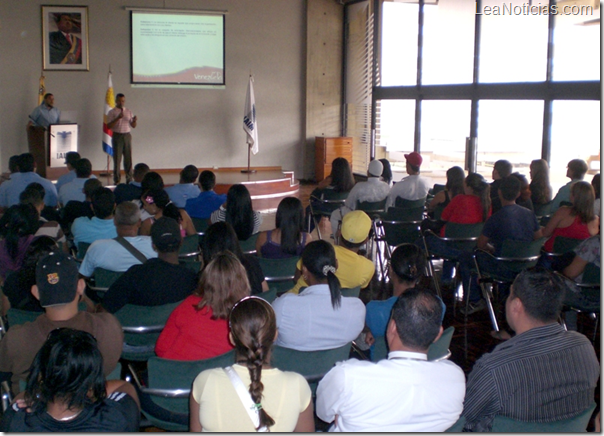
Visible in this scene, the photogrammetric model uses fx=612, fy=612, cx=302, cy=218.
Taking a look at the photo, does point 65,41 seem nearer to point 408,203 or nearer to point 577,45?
point 408,203

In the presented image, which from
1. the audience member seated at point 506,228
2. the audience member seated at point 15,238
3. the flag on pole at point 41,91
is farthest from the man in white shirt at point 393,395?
the flag on pole at point 41,91

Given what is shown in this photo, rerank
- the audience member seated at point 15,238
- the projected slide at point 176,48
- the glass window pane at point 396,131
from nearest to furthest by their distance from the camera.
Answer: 1. the audience member seated at point 15,238
2. the glass window pane at point 396,131
3. the projected slide at point 176,48

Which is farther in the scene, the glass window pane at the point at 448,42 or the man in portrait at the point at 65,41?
the man in portrait at the point at 65,41

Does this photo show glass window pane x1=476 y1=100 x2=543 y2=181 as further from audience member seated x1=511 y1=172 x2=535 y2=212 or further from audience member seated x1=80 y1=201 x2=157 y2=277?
audience member seated x1=80 y1=201 x2=157 y2=277

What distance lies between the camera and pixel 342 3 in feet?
43.0

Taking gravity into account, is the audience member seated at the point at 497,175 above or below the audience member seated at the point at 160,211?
above

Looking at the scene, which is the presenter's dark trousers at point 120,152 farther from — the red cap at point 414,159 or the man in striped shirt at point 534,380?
the man in striped shirt at point 534,380

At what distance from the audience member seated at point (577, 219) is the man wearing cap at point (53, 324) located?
340 centimetres

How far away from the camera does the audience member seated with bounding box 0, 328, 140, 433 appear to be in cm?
175

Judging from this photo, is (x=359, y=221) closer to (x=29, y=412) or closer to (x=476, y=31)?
(x=29, y=412)

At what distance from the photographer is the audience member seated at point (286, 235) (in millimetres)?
4293

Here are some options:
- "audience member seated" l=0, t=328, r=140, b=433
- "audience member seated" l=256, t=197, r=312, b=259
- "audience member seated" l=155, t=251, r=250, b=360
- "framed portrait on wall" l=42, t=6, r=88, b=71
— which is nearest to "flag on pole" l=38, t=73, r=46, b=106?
"framed portrait on wall" l=42, t=6, r=88, b=71

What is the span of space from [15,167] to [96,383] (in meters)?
5.40

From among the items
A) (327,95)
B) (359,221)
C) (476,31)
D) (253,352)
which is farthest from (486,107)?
(253,352)
